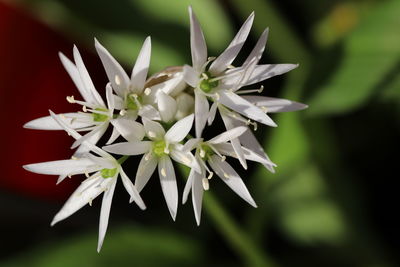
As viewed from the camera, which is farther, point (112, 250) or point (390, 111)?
point (112, 250)

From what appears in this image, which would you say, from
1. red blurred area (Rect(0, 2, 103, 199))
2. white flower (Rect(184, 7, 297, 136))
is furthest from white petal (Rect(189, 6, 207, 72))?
red blurred area (Rect(0, 2, 103, 199))

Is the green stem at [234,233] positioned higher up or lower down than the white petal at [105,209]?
lower down

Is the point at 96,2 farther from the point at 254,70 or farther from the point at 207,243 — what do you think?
the point at 254,70

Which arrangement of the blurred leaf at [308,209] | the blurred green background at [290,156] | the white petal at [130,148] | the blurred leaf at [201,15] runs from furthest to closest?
the blurred leaf at [201,15], the blurred leaf at [308,209], the blurred green background at [290,156], the white petal at [130,148]

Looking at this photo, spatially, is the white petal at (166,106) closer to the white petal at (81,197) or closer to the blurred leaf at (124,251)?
the white petal at (81,197)

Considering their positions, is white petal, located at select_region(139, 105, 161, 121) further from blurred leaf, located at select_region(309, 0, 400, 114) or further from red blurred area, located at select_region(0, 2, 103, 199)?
red blurred area, located at select_region(0, 2, 103, 199)

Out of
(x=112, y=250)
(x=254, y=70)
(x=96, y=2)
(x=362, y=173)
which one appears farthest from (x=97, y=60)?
(x=254, y=70)

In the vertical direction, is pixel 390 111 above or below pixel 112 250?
above

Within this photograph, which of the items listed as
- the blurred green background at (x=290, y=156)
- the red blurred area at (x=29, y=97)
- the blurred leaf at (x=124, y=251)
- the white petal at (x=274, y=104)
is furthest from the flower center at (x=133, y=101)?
the red blurred area at (x=29, y=97)
